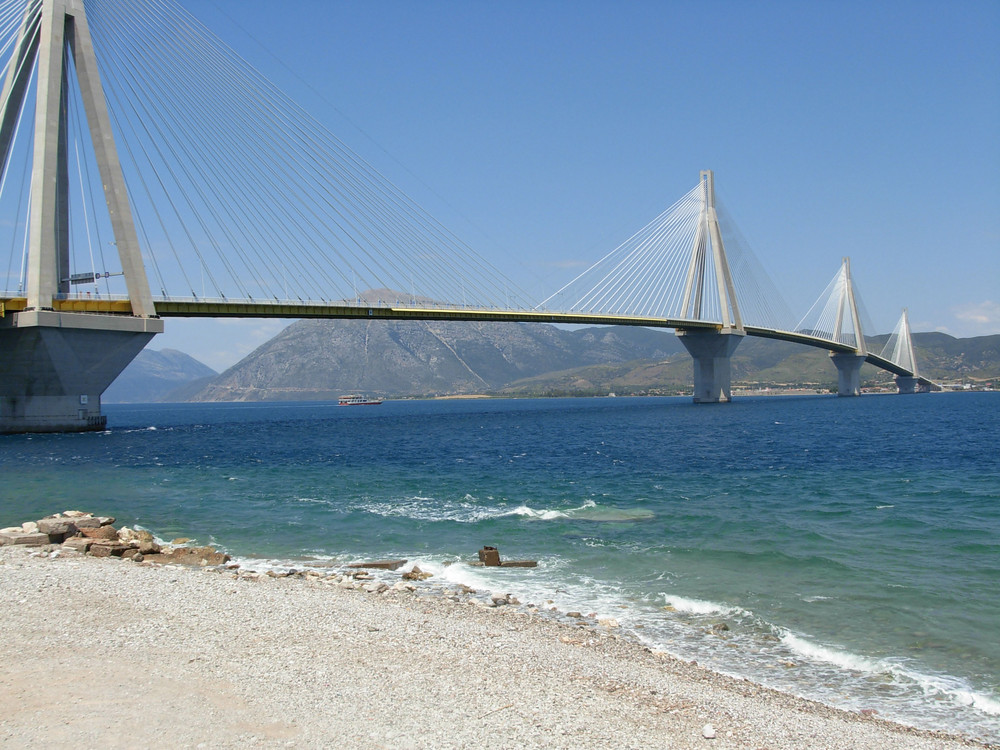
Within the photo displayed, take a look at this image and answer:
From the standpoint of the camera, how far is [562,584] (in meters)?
13.9

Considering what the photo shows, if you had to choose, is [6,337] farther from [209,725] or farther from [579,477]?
[209,725]

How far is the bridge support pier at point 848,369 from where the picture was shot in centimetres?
12721

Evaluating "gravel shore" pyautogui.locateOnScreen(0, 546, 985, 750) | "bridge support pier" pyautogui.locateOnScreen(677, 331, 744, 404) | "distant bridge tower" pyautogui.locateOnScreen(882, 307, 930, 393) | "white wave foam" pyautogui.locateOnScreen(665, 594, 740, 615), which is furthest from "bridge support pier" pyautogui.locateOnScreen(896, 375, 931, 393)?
"gravel shore" pyautogui.locateOnScreen(0, 546, 985, 750)

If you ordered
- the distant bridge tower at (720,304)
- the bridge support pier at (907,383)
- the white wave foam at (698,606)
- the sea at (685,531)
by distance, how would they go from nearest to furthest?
1. the sea at (685,531)
2. the white wave foam at (698,606)
3. the distant bridge tower at (720,304)
4. the bridge support pier at (907,383)

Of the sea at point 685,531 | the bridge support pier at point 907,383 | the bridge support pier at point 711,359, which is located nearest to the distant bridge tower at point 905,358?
the bridge support pier at point 907,383

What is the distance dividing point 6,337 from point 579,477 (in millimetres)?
36715

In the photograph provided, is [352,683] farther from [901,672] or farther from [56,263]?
[56,263]

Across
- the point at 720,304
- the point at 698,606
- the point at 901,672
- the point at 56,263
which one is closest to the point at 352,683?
the point at 698,606

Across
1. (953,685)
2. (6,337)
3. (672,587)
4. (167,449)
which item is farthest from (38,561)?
(6,337)

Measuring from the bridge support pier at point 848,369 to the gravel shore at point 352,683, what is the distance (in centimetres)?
12795

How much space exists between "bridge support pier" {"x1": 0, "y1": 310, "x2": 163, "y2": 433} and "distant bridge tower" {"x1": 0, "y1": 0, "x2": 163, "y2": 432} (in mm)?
57

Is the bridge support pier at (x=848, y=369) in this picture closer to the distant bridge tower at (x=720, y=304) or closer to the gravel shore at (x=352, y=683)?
the distant bridge tower at (x=720, y=304)

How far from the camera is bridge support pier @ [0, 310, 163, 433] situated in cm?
4547

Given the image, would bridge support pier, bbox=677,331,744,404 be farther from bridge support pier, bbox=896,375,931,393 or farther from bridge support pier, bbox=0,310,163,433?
bridge support pier, bbox=896,375,931,393
